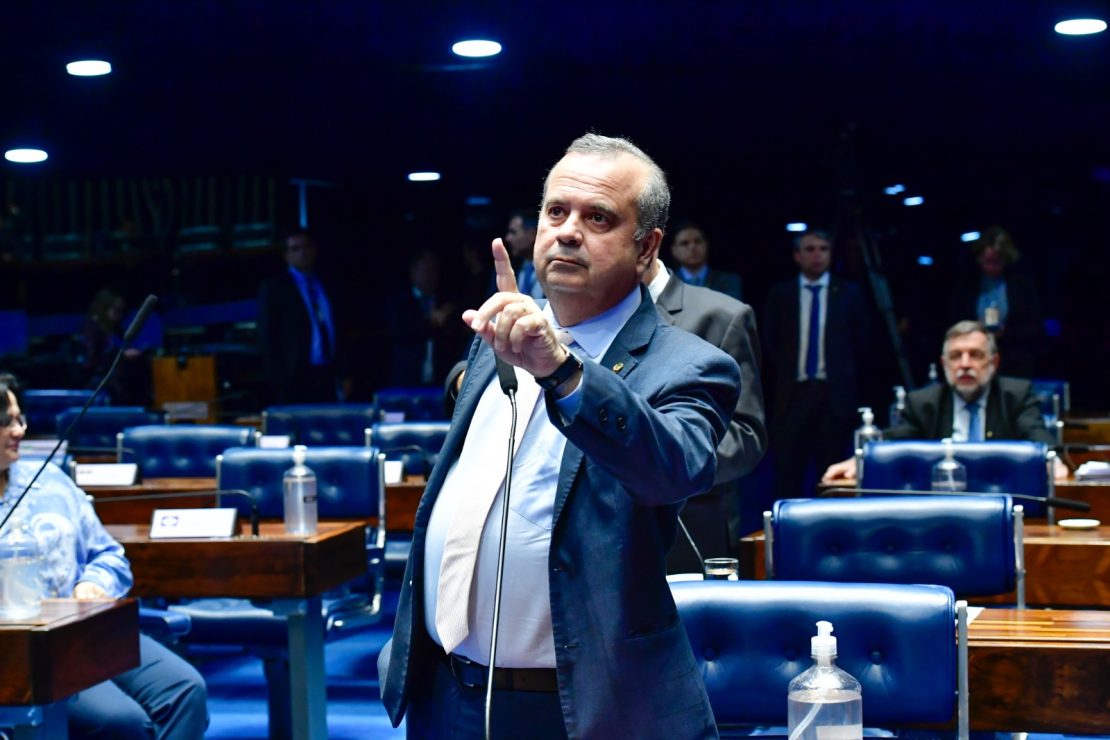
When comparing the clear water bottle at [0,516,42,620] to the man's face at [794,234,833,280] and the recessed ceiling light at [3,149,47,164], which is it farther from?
the recessed ceiling light at [3,149,47,164]

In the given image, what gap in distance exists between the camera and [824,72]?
377 inches

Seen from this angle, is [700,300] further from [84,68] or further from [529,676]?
[84,68]

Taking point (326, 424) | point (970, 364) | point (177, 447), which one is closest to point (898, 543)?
point (970, 364)

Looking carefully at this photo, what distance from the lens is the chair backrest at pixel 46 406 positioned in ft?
32.0

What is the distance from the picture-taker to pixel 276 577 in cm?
420

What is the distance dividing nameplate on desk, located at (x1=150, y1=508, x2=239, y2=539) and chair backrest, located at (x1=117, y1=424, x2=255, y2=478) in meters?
1.86

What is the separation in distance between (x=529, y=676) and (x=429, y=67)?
26.3 ft

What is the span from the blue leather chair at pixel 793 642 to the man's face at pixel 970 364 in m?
3.46

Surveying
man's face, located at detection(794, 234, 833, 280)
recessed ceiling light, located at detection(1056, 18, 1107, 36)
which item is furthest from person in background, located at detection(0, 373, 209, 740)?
recessed ceiling light, located at detection(1056, 18, 1107, 36)

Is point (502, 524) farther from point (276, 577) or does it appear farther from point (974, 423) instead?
point (974, 423)

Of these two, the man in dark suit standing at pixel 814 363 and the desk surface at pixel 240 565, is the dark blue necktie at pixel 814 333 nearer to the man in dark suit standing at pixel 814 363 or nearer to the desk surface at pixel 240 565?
the man in dark suit standing at pixel 814 363

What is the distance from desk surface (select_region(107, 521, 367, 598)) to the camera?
4203mm

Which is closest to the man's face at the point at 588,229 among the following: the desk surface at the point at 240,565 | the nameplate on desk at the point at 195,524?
the desk surface at the point at 240,565

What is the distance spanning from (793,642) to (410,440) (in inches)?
154
